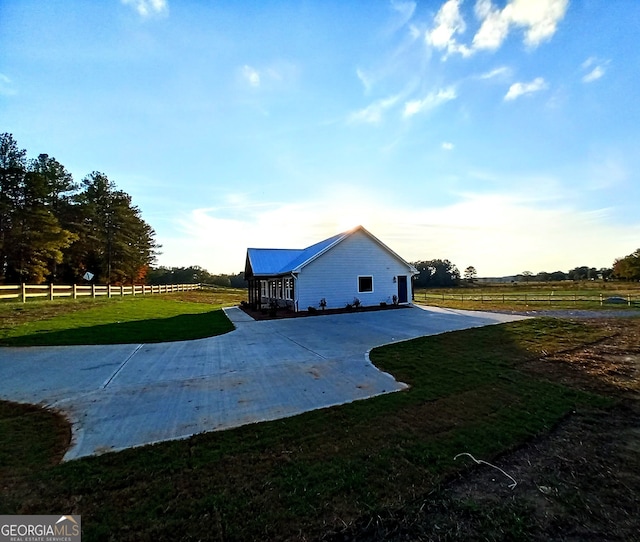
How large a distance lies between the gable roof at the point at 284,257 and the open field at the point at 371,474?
45.3 ft

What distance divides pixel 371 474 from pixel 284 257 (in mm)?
21635

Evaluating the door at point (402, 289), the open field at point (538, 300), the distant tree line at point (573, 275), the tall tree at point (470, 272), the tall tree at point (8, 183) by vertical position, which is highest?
the tall tree at point (8, 183)

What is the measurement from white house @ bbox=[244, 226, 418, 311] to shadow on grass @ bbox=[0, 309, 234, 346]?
5818 millimetres

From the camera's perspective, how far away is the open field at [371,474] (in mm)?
2459

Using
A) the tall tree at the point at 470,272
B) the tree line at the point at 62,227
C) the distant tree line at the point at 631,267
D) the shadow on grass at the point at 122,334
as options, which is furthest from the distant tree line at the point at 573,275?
the shadow on grass at the point at 122,334

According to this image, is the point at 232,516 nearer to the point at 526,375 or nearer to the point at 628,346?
the point at 526,375

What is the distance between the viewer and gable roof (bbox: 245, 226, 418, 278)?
63.8 feet

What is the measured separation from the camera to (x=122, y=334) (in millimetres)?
10969

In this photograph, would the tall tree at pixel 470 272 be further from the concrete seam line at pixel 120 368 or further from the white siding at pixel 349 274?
the concrete seam line at pixel 120 368

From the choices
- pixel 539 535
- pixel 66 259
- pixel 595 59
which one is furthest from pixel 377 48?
pixel 66 259

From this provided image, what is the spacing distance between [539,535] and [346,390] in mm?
3429

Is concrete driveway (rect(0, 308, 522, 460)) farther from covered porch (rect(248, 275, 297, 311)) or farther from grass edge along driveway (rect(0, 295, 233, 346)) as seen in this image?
covered porch (rect(248, 275, 297, 311))

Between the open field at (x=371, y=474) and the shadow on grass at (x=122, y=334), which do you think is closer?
the open field at (x=371, y=474)

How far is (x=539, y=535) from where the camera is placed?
2.37 m
